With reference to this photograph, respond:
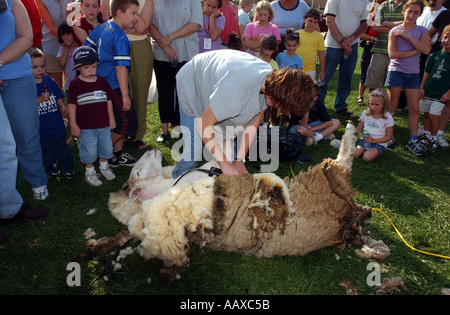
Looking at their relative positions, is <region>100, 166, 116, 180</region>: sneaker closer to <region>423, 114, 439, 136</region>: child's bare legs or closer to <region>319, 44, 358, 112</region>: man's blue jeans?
<region>319, 44, 358, 112</region>: man's blue jeans

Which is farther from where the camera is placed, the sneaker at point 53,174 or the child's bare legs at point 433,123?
the child's bare legs at point 433,123

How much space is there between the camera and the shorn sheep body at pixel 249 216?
249 cm

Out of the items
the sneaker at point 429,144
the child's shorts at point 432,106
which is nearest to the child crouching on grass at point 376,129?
the sneaker at point 429,144

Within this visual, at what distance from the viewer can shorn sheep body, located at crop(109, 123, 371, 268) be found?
249 centimetres

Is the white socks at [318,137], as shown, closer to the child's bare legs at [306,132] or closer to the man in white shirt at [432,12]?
the child's bare legs at [306,132]

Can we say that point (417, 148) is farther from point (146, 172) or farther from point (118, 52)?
point (118, 52)

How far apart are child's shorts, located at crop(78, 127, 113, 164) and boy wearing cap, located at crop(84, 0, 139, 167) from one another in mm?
294

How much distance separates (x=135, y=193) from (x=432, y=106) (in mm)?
4922

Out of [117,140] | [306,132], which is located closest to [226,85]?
[117,140]

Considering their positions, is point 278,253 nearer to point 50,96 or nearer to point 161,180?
point 161,180

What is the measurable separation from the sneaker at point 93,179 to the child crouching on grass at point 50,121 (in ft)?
0.86

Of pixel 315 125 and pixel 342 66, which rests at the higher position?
pixel 342 66

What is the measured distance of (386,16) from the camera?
6.07 metres

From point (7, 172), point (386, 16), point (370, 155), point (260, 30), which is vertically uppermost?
point (386, 16)
